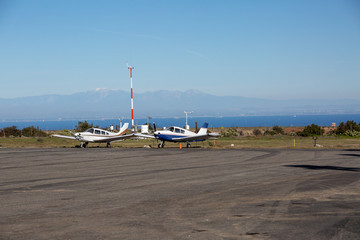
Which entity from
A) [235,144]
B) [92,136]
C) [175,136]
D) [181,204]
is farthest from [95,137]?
[181,204]

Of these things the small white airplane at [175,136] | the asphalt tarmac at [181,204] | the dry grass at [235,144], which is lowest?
the dry grass at [235,144]

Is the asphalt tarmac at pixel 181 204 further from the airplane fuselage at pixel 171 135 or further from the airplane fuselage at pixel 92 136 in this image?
the airplane fuselage at pixel 92 136

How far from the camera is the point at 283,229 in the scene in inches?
334

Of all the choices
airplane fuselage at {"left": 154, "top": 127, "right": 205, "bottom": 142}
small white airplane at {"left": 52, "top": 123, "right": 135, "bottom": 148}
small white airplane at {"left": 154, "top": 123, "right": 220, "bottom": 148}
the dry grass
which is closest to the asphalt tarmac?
small white airplane at {"left": 154, "top": 123, "right": 220, "bottom": 148}

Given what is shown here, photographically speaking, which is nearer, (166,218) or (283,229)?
(283,229)

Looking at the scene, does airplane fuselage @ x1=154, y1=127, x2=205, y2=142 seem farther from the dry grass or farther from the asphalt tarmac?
the asphalt tarmac

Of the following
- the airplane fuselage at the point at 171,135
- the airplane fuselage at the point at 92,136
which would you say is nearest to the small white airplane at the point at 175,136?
the airplane fuselage at the point at 171,135

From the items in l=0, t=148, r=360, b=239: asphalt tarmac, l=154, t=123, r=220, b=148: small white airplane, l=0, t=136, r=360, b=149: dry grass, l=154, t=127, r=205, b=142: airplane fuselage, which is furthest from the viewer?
l=154, t=127, r=205, b=142: airplane fuselage

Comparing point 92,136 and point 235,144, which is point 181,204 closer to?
point 92,136

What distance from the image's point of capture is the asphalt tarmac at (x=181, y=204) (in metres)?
8.42

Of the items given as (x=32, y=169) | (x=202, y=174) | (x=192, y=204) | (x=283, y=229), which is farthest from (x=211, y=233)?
(x=32, y=169)

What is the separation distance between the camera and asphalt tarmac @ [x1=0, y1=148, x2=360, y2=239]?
8.42 m

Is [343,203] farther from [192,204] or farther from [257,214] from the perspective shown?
[192,204]

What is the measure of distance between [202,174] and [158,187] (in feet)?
14.3
